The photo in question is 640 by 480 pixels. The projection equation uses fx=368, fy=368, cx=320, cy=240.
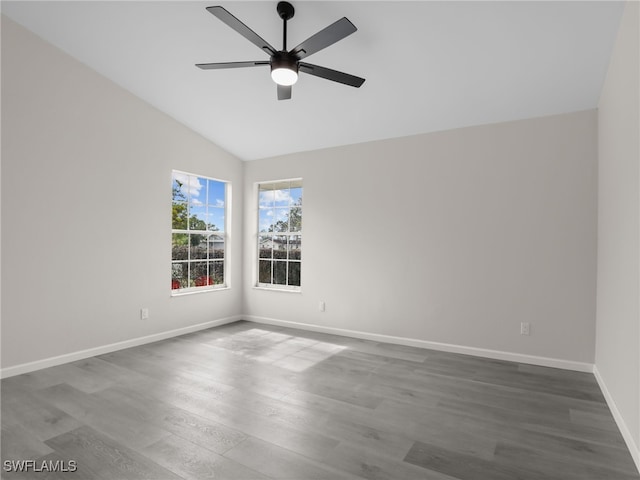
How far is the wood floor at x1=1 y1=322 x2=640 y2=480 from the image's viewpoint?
79.6 inches

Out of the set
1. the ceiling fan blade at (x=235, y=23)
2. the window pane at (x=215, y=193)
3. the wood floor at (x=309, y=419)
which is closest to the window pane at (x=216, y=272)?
the window pane at (x=215, y=193)

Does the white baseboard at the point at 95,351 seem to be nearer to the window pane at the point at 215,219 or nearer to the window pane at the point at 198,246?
the window pane at the point at 198,246

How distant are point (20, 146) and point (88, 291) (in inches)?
60.1

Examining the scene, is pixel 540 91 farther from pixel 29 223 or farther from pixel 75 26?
pixel 29 223

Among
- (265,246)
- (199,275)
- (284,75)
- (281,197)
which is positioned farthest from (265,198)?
(284,75)

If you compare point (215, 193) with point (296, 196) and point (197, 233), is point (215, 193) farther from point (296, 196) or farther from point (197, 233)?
point (296, 196)

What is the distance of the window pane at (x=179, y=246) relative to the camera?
4895 mm

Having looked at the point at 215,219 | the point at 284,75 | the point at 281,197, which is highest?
the point at 284,75

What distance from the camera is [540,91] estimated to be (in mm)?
3355

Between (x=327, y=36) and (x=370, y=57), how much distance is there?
1019 millimetres

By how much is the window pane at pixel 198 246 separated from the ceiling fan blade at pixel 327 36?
332 centimetres

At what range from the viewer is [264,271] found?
5.75 metres

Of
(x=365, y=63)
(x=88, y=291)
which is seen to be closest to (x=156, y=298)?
(x=88, y=291)

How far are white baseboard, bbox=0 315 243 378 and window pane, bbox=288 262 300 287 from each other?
1.21 meters
